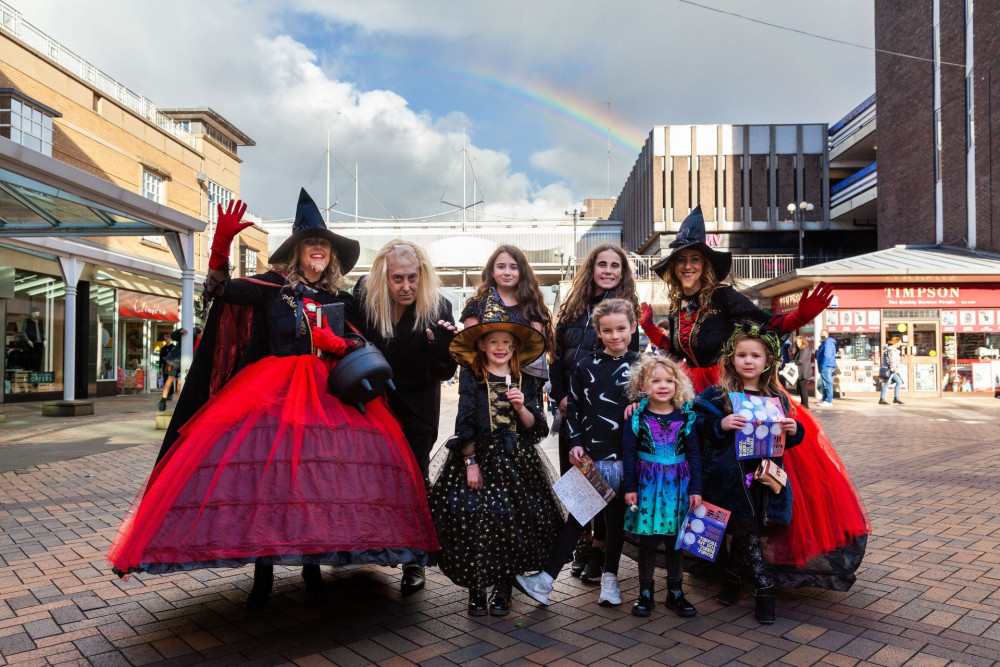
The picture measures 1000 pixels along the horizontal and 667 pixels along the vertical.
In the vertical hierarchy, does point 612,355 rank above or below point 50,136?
below

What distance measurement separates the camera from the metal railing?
1712 centimetres

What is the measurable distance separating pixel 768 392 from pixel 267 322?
8.80 feet

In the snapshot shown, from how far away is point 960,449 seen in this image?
31.1 ft

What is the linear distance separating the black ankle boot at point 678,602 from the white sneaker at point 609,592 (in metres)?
0.25

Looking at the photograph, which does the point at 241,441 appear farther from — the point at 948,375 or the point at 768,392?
the point at 948,375

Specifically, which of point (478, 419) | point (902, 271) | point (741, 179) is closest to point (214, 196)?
point (902, 271)

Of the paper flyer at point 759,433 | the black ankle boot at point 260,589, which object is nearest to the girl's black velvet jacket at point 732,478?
the paper flyer at point 759,433

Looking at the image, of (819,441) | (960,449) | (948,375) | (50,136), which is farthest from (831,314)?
(50,136)

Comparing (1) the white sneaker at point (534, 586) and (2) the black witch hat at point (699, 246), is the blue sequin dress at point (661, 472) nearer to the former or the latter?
(1) the white sneaker at point (534, 586)

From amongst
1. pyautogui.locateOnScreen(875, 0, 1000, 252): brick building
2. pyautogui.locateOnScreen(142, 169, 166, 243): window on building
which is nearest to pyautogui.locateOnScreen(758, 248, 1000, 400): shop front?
pyautogui.locateOnScreen(875, 0, 1000, 252): brick building

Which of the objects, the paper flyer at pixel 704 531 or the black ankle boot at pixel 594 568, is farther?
the black ankle boot at pixel 594 568

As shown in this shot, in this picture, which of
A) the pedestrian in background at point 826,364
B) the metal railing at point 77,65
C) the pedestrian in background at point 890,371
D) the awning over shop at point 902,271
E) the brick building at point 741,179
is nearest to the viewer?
the pedestrian in background at point 826,364

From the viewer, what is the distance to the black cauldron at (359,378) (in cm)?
338

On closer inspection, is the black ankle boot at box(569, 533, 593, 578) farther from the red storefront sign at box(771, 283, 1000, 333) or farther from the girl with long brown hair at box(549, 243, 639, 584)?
the red storefront sign at box(771, 283, 1000, 333)
